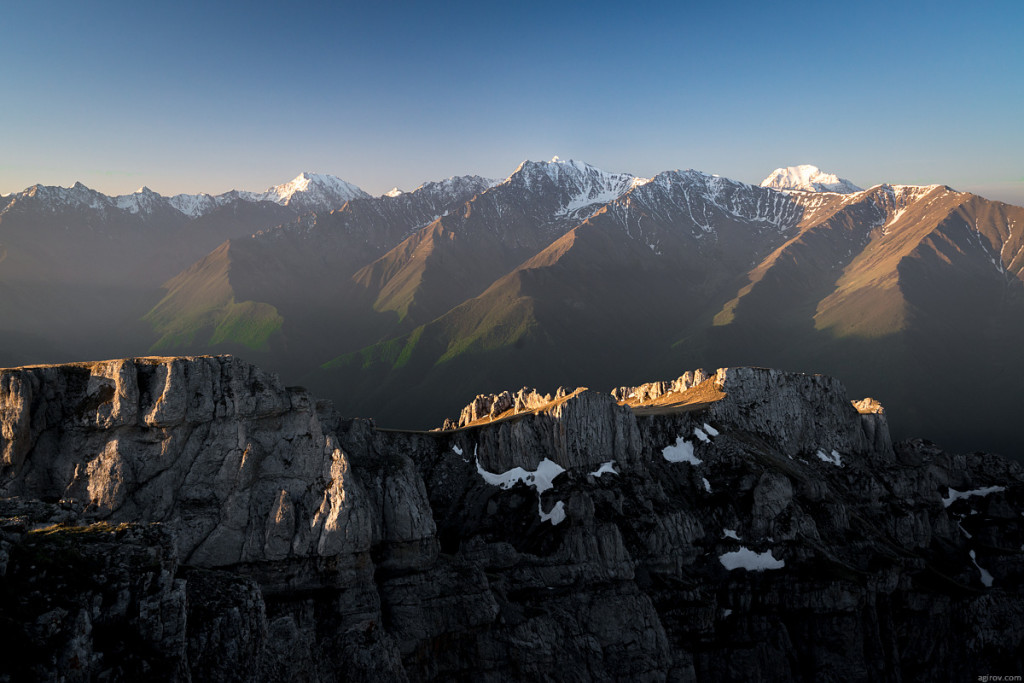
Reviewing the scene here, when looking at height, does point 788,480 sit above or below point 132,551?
below

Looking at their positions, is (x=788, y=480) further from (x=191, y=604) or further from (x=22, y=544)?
(x=22, y=544)

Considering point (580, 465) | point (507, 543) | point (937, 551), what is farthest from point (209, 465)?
point (937, 551)

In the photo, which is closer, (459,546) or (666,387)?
(459,546)

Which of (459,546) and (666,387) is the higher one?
(666,387)

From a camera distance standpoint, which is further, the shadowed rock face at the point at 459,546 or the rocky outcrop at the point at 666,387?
the rocky outcrop at the point at 666,387

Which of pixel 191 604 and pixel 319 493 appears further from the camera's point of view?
pixel 319 493

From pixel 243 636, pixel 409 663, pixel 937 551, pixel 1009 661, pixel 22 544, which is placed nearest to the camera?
pixel 22 544

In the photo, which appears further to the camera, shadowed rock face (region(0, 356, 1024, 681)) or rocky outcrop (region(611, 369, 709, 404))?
rocky outcrop (region(611, 369, 709, 404))

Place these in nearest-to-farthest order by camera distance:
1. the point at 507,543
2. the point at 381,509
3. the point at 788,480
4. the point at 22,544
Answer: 1. the point at 22,544
2. the point at 381,509
3. the point at 507,543
4. the point at 788,480
